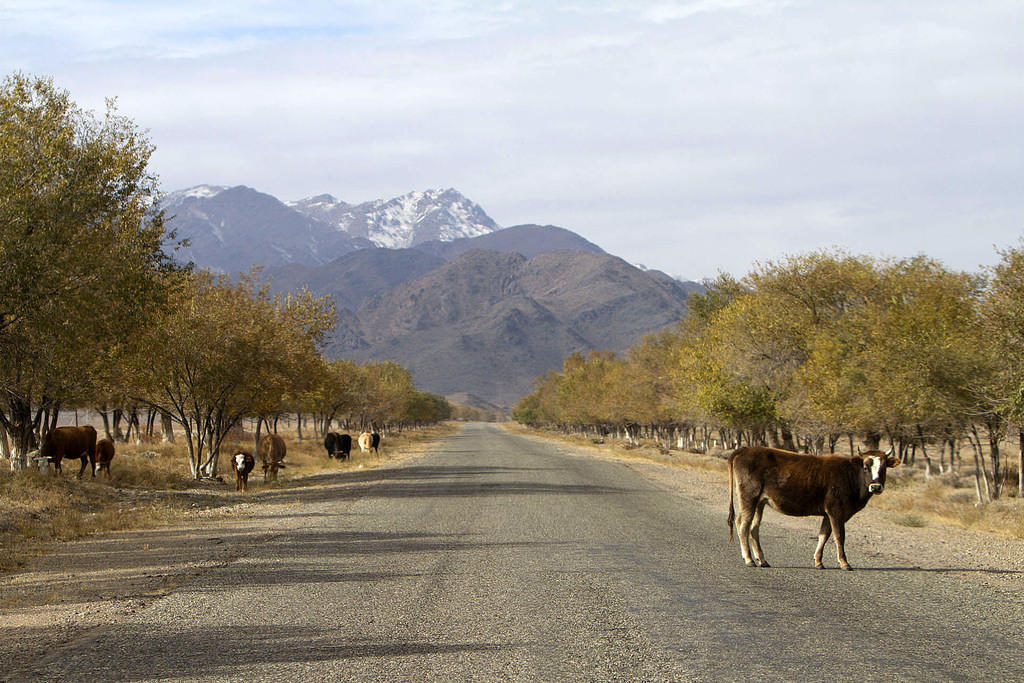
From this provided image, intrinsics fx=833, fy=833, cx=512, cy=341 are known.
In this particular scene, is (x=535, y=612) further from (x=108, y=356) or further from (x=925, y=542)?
(x=108, y=356)

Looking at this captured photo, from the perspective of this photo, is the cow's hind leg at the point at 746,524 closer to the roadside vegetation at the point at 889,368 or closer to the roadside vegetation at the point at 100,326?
the roadside vegetation at the point at 889,368

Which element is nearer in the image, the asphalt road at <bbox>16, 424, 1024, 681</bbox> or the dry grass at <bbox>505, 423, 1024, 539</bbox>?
the asphalt road at <bbox>16, 424, 1024, 681</bbox>

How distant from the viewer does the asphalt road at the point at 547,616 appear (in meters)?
Answer: 6.99

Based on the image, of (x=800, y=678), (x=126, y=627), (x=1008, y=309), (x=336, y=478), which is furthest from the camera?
(x=336, y=478)

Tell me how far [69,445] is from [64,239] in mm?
13320

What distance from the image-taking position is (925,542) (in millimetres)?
16156

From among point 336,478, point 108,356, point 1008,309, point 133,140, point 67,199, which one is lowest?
point 336,478

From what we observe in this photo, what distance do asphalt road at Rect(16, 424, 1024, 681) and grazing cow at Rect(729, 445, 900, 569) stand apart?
0.59 metres

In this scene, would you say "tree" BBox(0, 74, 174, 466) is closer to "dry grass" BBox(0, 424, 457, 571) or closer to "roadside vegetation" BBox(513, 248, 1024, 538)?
"dry grass" BBox(0, 424, 457, 571)

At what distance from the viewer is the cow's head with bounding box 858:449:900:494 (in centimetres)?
1185

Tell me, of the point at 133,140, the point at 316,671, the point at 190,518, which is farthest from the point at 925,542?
the point at 133,140

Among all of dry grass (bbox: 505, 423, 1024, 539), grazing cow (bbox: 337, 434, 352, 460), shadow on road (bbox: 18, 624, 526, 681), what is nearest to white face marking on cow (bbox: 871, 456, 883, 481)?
shadow on road (bbox: 18, 624, 526, 681)

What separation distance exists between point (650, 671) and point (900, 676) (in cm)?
202

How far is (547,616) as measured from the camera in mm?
8844
